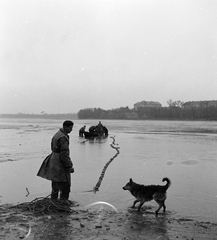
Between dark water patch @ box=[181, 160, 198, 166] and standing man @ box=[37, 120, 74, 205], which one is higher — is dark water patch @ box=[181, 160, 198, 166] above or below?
below

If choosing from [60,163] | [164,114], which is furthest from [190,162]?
[164,114]

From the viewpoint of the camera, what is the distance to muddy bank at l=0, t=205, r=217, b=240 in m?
5.04

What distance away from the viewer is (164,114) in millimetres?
161250

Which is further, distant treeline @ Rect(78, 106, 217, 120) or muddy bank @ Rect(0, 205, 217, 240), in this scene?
distant treeline @ Rect(78, 106, 217, 120)

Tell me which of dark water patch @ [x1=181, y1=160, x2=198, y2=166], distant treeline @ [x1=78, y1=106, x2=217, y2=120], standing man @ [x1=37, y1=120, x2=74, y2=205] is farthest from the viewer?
distant treeline @ [x1=78, y1=106, x2=217, y2=120]

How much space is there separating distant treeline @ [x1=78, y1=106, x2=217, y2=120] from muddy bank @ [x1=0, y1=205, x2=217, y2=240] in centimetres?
14069

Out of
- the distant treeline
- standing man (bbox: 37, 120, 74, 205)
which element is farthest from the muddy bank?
the distant treeline

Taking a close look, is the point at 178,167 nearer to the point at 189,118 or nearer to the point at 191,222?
the point at 191,222

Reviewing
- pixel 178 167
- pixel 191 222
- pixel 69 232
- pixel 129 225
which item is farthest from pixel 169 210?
pixel 178 167

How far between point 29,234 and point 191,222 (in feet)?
10.2

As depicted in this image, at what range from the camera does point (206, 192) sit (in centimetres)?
841

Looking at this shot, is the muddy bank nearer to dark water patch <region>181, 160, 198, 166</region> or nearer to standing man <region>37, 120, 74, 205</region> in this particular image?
standing man <region>37, 120, 74, 205</region>

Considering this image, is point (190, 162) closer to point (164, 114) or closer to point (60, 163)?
point (60, 163)

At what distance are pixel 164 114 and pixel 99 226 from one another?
159 m
